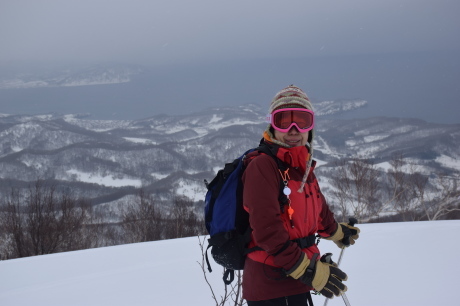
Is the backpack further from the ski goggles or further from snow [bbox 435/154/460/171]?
snow [bbox 435/154/460/171]

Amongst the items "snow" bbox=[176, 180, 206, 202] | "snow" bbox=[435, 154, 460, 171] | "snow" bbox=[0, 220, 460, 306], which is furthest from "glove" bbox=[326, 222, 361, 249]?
"snow" bbox=[435, 154, 460, 171]

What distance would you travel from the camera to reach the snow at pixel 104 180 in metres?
105

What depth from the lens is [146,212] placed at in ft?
91.1

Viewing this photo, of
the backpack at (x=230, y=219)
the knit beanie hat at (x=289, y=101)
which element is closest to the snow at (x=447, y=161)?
the knit beanie hat at (x=289, y=101)

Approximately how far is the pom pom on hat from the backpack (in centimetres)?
27

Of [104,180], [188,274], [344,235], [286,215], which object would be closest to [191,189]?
[104,180]

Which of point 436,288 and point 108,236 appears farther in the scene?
point 108,236

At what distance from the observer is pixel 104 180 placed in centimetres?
10744

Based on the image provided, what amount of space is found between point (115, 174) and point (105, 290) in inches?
4638

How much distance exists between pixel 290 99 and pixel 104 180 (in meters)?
112

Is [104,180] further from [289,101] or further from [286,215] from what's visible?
[286,215]

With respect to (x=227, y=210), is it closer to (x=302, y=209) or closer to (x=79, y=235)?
(x=302, y=209)

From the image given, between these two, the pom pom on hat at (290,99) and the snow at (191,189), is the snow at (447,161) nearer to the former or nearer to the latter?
the snow at (191,189)

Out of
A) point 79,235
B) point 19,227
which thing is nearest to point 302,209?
point 19,227
